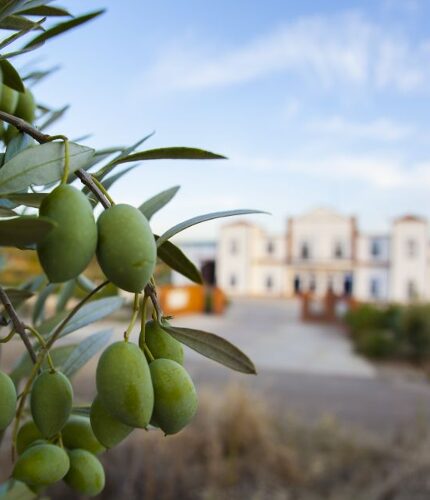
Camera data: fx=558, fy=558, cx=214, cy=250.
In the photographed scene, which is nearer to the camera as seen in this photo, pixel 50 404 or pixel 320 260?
pixel 50 404

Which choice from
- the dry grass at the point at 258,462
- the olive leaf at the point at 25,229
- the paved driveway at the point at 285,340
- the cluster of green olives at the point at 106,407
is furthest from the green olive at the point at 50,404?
the paved driveway at the point at 285,340

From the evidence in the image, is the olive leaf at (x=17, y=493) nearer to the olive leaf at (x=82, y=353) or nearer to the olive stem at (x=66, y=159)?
the olive leaf at (x=82, y=353)

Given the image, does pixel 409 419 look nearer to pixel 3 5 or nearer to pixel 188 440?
pixel 188 440

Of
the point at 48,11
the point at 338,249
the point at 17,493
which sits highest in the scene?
the point at 48,11

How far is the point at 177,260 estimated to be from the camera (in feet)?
0.97

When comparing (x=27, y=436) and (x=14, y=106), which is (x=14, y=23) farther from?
(x=27, y=436)

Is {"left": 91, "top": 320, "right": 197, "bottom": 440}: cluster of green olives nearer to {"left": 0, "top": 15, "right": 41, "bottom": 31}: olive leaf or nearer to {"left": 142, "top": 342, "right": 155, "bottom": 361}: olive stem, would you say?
{"left": 142, "top": 342, "right": 155, "bottom": 361}: olive stem

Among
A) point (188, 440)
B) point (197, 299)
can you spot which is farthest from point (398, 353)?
point (197, 299)

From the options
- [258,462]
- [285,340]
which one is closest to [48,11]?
[258,462]

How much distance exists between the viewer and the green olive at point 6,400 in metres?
0.26

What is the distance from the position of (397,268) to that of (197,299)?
6.65 m

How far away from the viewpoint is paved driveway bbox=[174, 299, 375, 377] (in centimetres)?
555

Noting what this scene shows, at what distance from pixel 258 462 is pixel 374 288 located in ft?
43.5

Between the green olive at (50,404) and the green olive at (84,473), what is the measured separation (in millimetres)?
48
